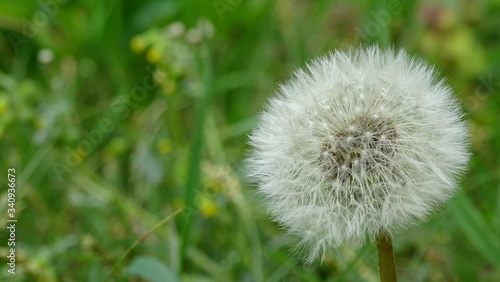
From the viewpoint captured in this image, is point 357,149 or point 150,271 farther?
point 150,271

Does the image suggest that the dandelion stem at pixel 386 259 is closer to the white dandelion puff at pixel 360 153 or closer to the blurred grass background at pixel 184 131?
the white dandelion puff at pixel 360 153

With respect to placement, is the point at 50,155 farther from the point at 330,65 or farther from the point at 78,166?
the point at 330,65

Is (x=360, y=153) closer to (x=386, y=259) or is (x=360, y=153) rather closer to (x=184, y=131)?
(x=386, y=259)

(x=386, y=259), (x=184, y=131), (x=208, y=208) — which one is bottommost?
(x=386, y=259)

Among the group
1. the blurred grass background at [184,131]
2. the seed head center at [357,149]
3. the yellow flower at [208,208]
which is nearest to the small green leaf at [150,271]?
the blurred grass background at [184,131]

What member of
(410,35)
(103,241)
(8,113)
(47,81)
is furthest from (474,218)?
(47,81)

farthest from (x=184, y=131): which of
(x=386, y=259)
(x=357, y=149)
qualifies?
(x=386, y=259)

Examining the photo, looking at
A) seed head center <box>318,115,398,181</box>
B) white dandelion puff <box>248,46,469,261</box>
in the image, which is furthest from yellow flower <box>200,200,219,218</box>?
seed head center <box>318,115,398,181</box>
